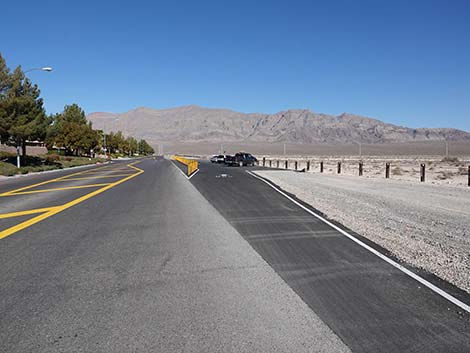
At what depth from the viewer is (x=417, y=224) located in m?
11.0

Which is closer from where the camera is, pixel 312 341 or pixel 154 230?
pixel 312 341

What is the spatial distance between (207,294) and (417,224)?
766cm

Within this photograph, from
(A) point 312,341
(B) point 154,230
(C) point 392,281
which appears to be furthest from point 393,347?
(B) point 154,230

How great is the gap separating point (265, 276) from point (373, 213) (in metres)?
7.73

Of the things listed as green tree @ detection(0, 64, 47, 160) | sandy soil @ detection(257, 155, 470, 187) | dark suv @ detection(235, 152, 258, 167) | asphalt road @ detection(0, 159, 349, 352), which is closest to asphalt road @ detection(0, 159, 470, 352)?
asphalt road @ detection(0, 159, 349, 352)

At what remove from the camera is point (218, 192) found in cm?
1864

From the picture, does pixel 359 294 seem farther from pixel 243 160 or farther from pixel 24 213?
pixel 243 160

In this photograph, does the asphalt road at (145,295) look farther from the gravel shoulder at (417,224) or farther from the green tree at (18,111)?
the green tree at (18,111)

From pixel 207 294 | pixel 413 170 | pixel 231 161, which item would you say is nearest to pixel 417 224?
pixel 207 294

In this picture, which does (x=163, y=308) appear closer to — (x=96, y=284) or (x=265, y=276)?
(x=96, y=284)

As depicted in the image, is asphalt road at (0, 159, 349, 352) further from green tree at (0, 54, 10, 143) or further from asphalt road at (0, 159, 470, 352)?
green tree at (0, 54, 10, 143)

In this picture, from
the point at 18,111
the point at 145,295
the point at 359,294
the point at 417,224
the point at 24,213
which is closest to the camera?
the point at 145,295

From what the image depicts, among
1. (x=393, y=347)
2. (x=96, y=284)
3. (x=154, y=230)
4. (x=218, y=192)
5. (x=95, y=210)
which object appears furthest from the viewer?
(x=218, y=192)

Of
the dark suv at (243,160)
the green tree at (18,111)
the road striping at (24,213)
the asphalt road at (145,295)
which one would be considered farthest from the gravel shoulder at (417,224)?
the dark suv at (243,160)
